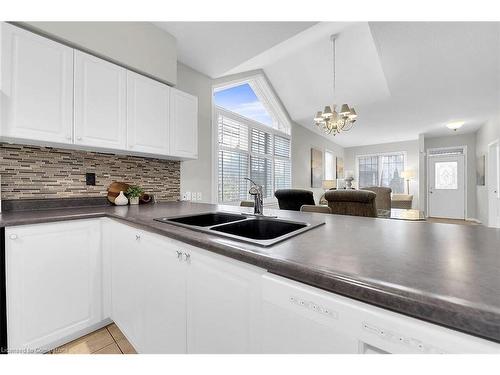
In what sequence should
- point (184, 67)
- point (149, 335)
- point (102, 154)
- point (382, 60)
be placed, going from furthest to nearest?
point (382, 60) < point (184, 67) < point (102, 154) < point (149, 335)

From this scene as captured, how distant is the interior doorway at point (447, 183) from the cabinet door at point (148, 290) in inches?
359

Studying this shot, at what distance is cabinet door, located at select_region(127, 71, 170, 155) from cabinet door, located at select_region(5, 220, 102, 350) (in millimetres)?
852

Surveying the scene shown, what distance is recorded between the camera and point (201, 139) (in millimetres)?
3111

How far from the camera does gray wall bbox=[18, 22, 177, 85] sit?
167 cm

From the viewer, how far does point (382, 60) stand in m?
3.54

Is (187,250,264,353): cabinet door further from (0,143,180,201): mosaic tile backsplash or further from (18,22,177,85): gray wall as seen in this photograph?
(18,22,177,85): gray wall

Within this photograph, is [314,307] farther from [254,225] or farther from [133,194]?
[133,194]

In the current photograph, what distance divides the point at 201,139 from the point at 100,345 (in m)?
2.36

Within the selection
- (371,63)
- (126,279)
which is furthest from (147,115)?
(371,63)

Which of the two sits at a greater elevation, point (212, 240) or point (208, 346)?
point (212, 240)
